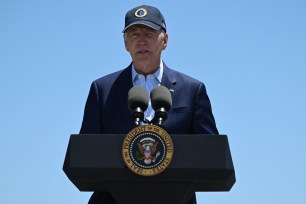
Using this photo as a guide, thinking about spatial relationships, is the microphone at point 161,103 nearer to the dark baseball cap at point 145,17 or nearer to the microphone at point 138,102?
the microphone at point 138,102

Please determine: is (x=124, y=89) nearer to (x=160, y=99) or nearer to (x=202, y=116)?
(x=202, y=116)

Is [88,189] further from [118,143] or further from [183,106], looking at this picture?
[183,106]

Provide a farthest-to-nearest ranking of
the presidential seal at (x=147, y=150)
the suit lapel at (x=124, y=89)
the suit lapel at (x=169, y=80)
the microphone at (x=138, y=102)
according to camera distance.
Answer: the suit lapel at (x=169, y=80)
the suit lapel at (x=124, y=89)
the microphone at (x=138, y=102)
the presidential seal at (x=147, y=150)

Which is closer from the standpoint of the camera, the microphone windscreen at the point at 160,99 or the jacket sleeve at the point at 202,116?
the microphone windscreen at the point at 160,99

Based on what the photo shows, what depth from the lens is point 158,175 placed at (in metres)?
6.56

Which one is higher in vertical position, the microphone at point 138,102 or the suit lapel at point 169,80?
the suit lapel at point 169,80

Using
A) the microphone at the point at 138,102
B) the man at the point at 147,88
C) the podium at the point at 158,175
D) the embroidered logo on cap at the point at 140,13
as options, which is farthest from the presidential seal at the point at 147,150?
the embroidered logo on cap at the point at 140,13

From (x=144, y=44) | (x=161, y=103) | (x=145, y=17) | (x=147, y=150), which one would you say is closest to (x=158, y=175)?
(x=147, y=150)

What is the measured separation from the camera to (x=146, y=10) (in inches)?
311

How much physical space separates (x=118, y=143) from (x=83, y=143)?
32 centimetres

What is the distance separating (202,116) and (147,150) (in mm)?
1531

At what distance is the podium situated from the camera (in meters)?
6.58

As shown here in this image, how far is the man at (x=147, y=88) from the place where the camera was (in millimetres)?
7805

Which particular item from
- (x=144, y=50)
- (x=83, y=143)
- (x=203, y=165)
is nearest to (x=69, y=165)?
(x=83, y=143)
